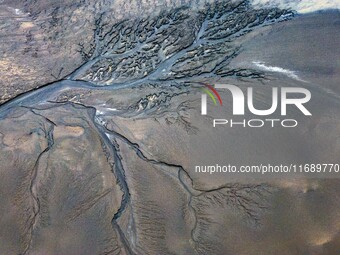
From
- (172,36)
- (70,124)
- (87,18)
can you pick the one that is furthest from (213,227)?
(87,18)

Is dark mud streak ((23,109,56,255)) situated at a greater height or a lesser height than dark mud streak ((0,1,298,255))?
lesser

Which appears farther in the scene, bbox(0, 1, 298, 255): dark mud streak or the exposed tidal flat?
bbox(0, 1, 298, 255): dark mud streak

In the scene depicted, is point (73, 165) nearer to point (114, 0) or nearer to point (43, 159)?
point (43, 159)

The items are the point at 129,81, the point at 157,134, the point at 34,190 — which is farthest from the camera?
the point at 129,81

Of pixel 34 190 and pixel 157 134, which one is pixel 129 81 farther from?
pixel 34 190

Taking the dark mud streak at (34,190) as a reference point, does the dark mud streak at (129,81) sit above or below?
above

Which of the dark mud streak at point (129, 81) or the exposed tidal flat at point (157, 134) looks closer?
the exposed tidal flat at point (157, 134)

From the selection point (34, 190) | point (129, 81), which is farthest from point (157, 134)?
point (34, 190)

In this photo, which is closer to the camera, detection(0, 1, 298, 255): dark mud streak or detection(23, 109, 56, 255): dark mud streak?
detection(23, 109, 56, 255): dark mud streak
